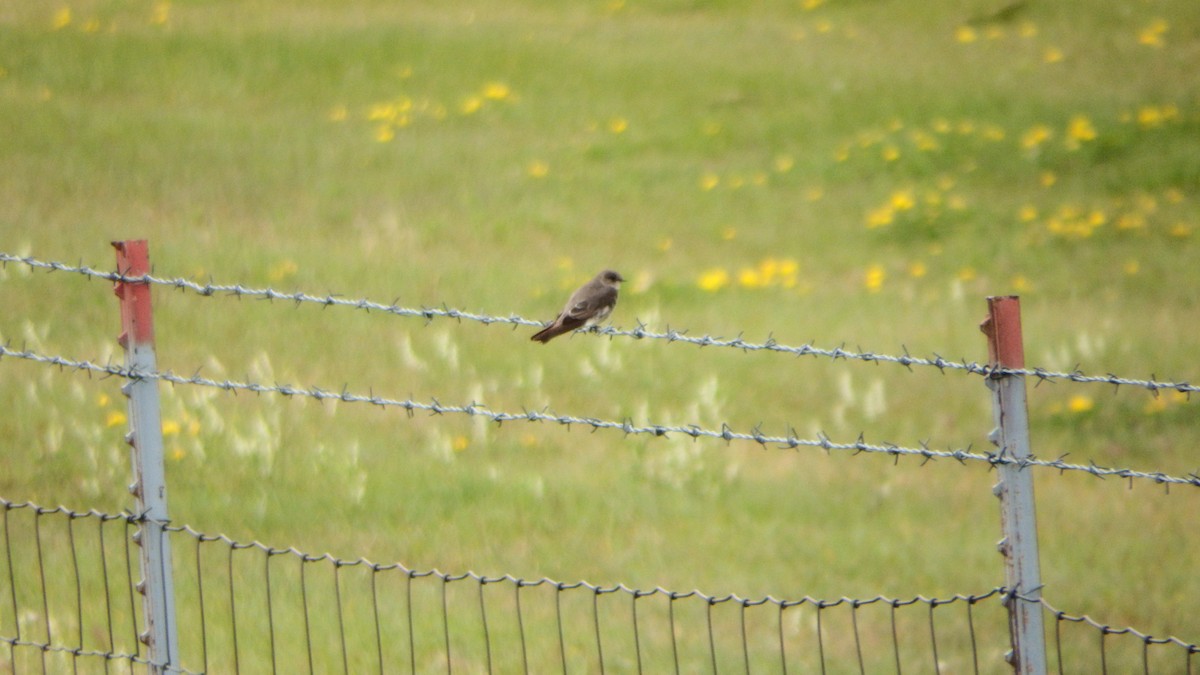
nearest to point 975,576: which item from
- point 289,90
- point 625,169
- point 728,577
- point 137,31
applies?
point 728,577

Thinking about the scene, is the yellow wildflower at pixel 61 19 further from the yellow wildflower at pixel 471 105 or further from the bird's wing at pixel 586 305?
the bird's wing at pixel 586 305

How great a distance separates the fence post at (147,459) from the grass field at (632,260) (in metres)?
1.91

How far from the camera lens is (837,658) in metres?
6.40

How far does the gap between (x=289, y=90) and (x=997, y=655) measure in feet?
41.2

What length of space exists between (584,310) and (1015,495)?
10.8 ft

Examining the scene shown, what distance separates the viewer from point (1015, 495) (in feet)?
12.3

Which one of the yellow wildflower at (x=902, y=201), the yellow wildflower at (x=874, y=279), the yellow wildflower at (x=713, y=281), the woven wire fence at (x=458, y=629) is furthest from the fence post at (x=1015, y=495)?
the yellow wildflower at (x=902, y=201)

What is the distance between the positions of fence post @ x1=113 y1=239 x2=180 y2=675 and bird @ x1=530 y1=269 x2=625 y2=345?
90.2 inches

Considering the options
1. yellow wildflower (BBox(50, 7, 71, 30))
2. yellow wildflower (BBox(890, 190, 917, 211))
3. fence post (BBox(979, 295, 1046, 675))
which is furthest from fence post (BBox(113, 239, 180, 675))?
yellow wildflower (BBox(50, 7, 71, 30))

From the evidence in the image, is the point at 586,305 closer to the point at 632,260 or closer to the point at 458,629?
the point at 458,629

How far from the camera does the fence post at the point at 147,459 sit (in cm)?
439

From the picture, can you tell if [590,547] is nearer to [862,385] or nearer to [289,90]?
[862,385]

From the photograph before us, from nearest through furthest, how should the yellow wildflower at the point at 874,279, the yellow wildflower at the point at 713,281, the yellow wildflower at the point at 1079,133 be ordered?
the yellow wildflower at the point at 713,281
the yellow wildflower at the point at 874,279
the yellow wildflower at the point at 1079,133

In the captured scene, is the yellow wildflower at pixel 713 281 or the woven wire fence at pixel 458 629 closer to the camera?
the woven wire fence at pixel 458 629
